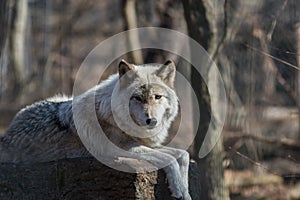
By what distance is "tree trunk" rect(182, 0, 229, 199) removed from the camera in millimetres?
7770

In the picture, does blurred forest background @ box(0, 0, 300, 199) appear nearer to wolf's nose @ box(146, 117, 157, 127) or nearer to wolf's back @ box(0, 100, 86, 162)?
wolf's nose @ box(146, 117, 157, 127)

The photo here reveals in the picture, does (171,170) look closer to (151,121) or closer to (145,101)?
(151,121)

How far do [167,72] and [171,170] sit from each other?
41.1 inches

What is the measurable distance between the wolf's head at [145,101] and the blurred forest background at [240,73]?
1737 millimetres

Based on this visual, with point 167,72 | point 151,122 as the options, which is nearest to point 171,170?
point 151,122

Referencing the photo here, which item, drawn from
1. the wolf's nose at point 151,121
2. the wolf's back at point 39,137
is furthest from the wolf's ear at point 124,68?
the wolf's back at point 39,137

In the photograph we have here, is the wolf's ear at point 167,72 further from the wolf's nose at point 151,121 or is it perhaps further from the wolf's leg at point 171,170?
the wolf's leg at point 171,170

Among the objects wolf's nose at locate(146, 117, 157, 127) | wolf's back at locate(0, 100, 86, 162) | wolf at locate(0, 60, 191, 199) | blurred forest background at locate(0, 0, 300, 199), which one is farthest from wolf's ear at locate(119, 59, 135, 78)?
blurred forest background at locate(0, 0, 300, 199)

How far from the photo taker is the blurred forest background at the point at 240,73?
825 cm

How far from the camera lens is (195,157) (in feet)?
26.0

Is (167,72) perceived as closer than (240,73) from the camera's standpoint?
Yes

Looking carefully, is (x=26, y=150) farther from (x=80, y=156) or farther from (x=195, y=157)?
(x=195, y=157)

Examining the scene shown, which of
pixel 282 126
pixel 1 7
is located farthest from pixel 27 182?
pixel 282 126

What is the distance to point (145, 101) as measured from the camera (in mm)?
5652
